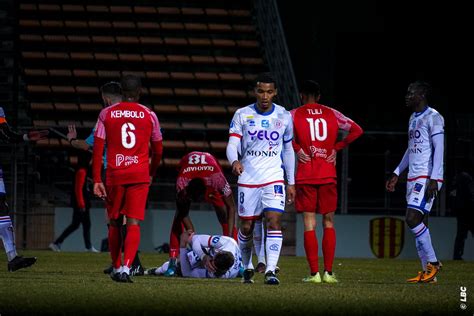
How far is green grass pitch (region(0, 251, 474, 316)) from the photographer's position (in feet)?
24.2

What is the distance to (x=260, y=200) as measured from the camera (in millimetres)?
10297

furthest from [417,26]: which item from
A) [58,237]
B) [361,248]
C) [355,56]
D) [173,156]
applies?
[58,237]

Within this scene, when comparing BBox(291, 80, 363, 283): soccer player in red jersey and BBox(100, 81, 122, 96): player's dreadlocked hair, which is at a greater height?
BBox(100, 81, 122, 96): player's dreadlocked hair

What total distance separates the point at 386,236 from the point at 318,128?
9.12 meters

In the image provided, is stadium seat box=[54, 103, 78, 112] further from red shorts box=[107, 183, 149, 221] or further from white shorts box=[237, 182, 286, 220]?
red shorts box=[107, 183, 149, 221]

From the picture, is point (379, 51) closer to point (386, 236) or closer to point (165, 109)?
point (165, 109)

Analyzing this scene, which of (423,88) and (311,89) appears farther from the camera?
(423,88)

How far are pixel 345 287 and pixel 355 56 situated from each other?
17.7 metres

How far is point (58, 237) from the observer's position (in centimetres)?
1952

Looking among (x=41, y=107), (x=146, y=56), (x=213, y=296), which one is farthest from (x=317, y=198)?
(x=146, y=56)

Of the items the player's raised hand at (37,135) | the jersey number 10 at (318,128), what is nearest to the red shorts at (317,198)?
the jersey number 10 at (318,128)

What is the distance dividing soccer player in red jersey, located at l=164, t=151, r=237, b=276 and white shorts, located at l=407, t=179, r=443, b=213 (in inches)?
81.9

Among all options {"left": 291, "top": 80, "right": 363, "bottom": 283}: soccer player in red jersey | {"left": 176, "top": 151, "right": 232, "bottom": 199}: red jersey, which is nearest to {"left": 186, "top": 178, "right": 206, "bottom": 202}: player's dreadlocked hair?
{"left": 176, "top": 151, "right": 232, "bottom": 199}: red jersey

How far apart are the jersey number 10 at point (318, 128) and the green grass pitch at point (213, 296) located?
4.56 feet
